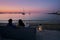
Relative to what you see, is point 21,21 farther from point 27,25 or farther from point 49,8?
point 49,8

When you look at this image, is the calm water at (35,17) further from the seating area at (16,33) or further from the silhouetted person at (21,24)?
the seating area at (16,33)

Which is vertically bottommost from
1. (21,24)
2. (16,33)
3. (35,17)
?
(16,33)

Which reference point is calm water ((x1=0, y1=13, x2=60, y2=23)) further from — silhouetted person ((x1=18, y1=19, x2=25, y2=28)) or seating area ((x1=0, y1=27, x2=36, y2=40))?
seating area ((x1=0, y1=27, x2=36, y2=40))

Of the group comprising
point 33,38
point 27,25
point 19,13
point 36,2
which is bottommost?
point 33,38

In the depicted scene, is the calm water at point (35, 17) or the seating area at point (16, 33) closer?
the seating area at point (16, 33)

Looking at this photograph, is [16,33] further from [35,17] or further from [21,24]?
[35,17]

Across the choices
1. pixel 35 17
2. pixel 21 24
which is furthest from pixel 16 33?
pixel 35 17

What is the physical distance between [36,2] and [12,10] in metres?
0.58

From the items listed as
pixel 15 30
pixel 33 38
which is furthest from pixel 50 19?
pixel 15 30

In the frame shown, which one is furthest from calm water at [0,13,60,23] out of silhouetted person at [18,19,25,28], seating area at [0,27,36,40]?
seating area at [0,27,36,40]

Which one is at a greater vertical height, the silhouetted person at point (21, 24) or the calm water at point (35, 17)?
the calm water at point (35, 17)

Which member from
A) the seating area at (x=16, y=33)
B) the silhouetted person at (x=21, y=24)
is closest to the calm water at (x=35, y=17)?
the silhouetted person at (x=21, y=24)

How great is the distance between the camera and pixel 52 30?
13.2 ft

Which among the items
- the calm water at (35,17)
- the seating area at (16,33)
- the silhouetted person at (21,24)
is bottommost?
the seating area at (16,33)
